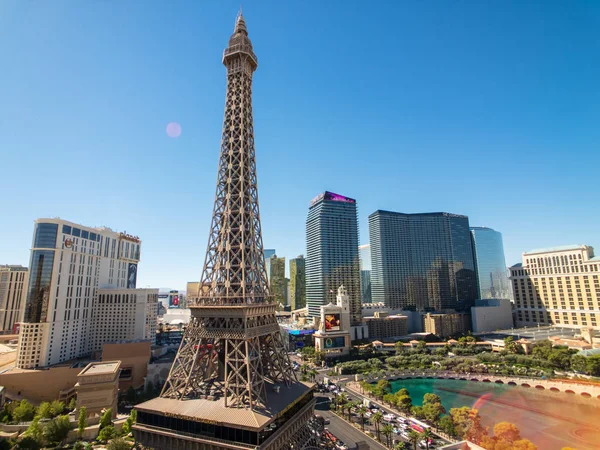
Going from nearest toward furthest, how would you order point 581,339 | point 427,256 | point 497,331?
point 581,339 < point 497,331 < point 427,256

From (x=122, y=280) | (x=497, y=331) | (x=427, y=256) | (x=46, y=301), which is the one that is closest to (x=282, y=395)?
(x=46, y=301)

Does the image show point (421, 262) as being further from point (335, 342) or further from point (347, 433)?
point (347, 433)

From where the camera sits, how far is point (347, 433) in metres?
53.0

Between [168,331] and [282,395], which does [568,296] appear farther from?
[168,331]

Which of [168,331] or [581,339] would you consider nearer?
[581,339]

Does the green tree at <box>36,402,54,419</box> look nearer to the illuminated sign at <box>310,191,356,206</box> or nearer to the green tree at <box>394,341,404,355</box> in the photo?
the green tree at <box>394,341,404,355</box>

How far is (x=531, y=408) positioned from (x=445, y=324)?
8241 cm

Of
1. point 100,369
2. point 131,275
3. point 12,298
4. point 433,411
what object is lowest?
point 433,411

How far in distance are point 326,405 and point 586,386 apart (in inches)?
2232

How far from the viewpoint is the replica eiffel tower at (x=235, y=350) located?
32812 mm

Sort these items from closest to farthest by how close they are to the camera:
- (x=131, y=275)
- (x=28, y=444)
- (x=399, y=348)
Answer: (x=28, y=444)
(x=399, y=348)
(x=131, y=275)

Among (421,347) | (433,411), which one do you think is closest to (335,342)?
(421,347)

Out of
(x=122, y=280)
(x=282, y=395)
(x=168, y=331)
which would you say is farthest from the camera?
(x=168, y=331)

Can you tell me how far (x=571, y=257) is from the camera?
419ft
